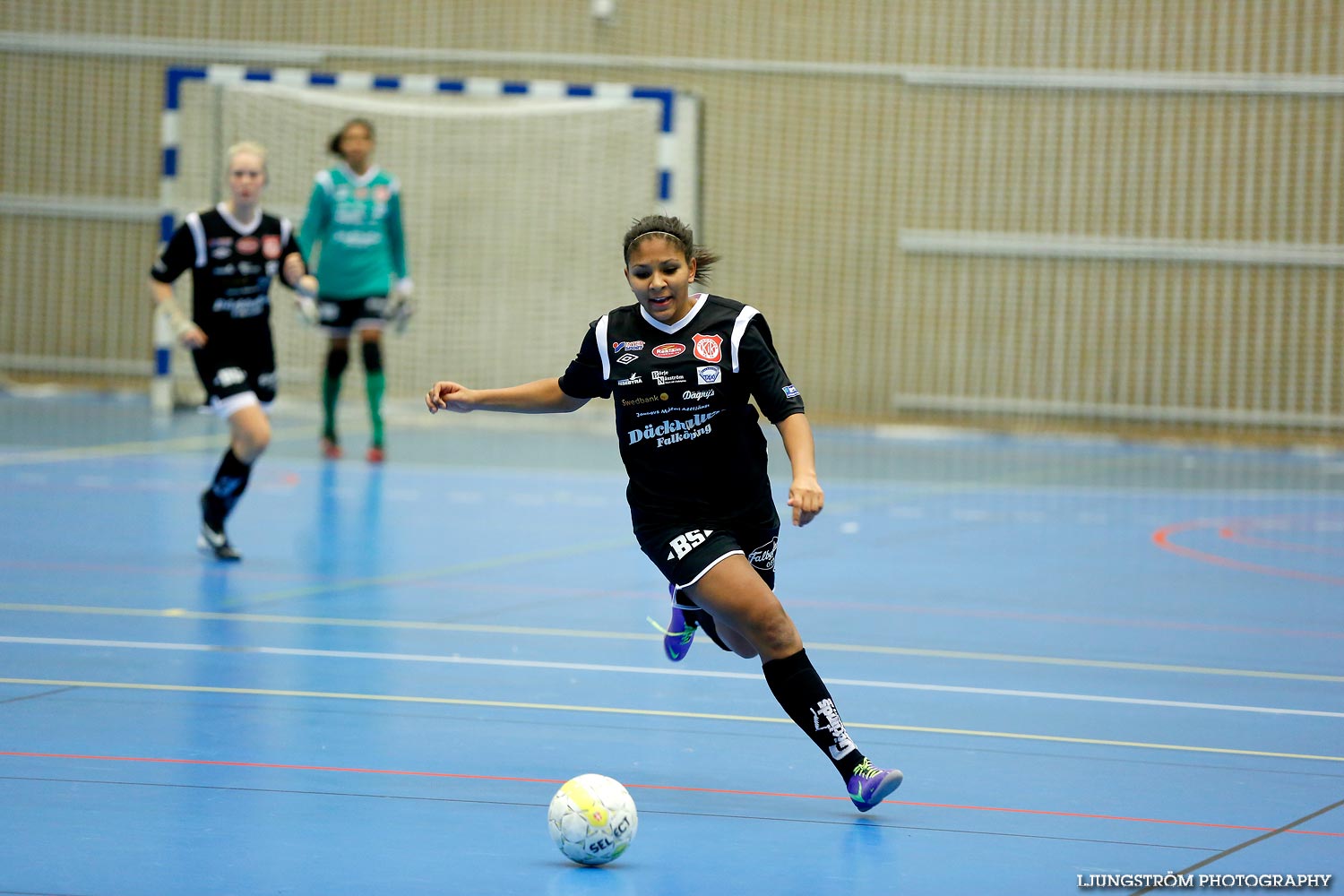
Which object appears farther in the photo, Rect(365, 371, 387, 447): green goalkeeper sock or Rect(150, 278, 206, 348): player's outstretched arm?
Rect(365, 371, 387, 447): green goalkeeper sock

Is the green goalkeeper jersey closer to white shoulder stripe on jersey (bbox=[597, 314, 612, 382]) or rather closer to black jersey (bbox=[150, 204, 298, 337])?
black jersey (bbox=[150, 204, 298, 337])

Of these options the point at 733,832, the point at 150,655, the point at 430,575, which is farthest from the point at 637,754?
the point at 430,575

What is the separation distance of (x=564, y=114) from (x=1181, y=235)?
693 centimetres

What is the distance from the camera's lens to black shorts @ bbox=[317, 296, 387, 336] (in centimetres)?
1320

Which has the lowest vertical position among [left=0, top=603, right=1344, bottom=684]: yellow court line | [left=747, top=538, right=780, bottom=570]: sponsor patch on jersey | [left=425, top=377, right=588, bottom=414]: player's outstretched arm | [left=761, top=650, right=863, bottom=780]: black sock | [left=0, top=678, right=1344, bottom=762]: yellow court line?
[left=0, top=603, right=1344, bottom=684]: yellow court line

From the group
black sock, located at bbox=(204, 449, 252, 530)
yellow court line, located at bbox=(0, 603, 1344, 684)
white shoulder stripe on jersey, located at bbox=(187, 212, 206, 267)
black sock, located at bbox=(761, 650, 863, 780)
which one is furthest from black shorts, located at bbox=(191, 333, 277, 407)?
black sock, located at bbox=(761, 650, 863, 780)

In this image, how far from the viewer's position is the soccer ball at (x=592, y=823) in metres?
A: 3.71

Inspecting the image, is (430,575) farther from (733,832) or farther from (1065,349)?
(1065,349)

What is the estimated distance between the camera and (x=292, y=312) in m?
17.4

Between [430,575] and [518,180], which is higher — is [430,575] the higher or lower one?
the lower one

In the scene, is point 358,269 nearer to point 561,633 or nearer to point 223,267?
point 223,267

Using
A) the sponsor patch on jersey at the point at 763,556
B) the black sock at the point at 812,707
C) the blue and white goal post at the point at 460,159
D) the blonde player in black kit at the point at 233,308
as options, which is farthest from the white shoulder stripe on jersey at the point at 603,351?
the blue and white goal post at the point at 460,159

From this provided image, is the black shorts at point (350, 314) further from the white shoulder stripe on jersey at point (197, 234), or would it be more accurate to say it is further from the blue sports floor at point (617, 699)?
the white shoulder stripe on jersey at point (197, 234)

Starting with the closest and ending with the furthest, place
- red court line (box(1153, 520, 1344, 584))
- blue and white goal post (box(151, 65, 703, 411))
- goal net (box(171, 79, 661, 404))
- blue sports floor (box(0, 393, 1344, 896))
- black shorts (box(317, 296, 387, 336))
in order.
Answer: blue sports floor (box(0, 393, 1344, 896)) → red court line (box(1153, 520, 1344, 584)) → black shorts (box(317, 296, 387, 336)) → blue and white goal post (box(151, 65, 703, 411)) → goal net (box(171, 79, 661, 404))
